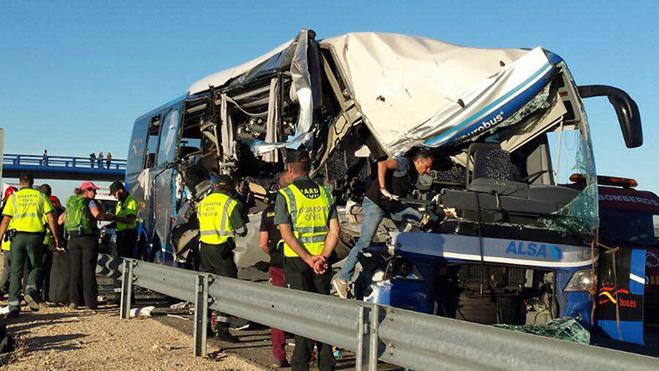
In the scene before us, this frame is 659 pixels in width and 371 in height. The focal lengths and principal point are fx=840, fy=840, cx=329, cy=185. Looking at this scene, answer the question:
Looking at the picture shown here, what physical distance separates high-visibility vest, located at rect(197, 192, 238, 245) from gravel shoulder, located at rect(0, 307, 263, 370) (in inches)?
43.0

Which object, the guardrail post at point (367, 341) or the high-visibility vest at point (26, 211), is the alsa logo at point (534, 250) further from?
the high-visibility vest at point (26, 211)

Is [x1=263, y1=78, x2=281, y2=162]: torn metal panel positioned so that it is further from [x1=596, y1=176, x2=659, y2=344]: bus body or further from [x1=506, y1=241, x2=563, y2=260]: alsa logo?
[x1=596, y1=176, x2=659, y2=344]: bus body

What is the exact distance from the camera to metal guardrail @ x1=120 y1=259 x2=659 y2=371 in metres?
3.98

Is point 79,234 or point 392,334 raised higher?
point 79,234

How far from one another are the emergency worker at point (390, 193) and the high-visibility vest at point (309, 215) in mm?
883

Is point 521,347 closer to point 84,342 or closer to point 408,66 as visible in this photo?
point 408,66

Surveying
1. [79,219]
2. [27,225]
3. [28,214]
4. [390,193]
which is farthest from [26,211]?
[390,193]

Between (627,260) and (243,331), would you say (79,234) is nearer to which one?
(243,331)

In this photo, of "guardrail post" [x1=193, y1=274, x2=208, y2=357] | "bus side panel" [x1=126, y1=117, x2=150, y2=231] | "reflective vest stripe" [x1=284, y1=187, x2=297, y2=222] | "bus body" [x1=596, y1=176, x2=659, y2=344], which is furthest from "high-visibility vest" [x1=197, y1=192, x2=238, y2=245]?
"bus side panel" [x1=126, y1=117, x2=150, y2=231]

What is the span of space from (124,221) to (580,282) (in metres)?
7.32

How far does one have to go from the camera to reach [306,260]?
6559 millimetres

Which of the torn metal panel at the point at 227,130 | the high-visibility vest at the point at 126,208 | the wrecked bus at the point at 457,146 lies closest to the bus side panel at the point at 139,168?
the high-visibility vest at the point at 126,208

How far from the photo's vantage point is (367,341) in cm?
545

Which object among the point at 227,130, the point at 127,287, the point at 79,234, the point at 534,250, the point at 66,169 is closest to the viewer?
the point at 534,250
